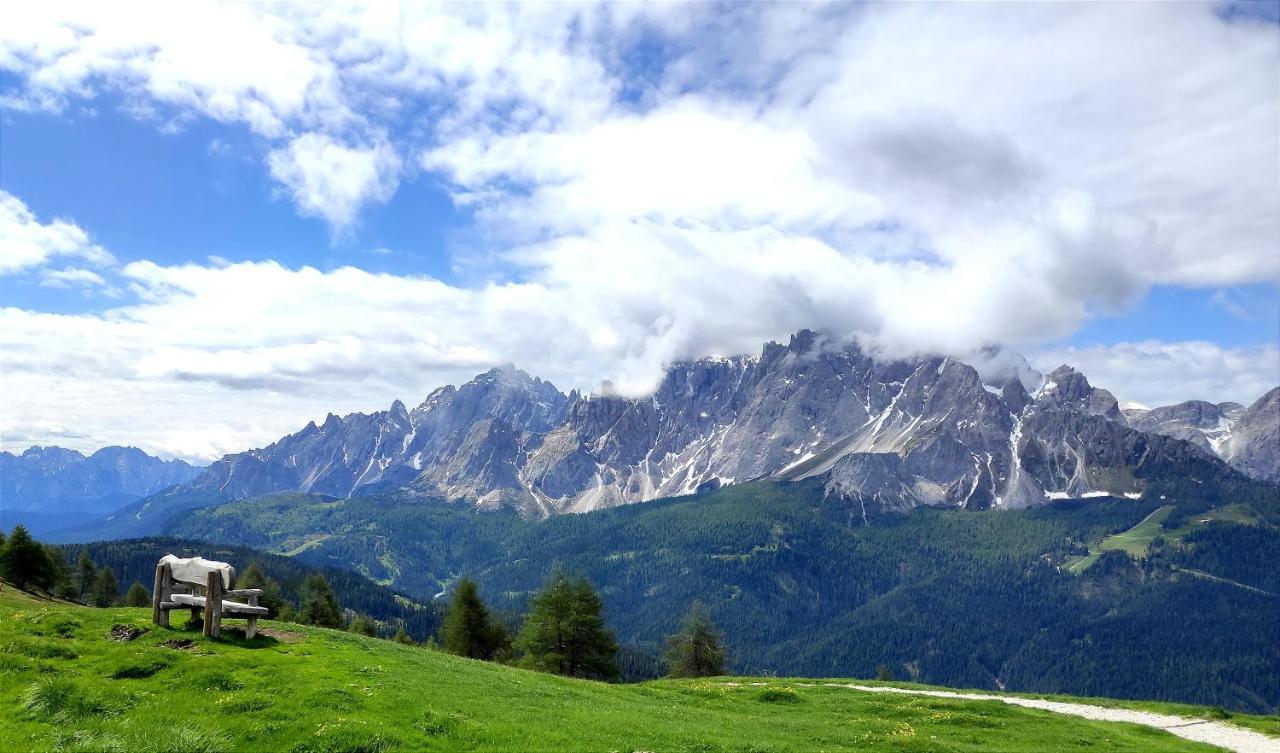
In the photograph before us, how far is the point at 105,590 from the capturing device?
481 feet

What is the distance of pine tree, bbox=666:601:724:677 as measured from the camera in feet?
319

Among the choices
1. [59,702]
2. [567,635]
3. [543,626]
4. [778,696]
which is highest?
[59,702]

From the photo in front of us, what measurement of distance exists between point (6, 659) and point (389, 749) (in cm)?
1704

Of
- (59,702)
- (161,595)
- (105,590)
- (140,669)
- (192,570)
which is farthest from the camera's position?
(105,590)

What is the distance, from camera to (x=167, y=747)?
2058 cm

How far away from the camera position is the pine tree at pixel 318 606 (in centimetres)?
10751

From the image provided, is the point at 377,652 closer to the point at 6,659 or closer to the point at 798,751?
the point at 6,659

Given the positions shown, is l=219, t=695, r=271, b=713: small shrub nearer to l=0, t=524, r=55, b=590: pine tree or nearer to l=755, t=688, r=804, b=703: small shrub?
l=755, t=688, r=804, b=703: small shrub

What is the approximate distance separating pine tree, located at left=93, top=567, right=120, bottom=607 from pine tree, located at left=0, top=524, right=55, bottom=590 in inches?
2080

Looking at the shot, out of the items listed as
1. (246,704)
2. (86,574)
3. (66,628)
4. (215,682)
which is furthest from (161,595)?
(86,574)

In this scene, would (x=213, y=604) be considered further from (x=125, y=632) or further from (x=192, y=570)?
(x=125, y=632)

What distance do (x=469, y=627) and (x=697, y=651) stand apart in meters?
31.6

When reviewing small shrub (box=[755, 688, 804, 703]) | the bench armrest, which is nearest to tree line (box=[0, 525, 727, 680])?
small shrub (box=[755, 688, 804, 703])

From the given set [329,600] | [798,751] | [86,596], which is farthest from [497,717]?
[86,596]
